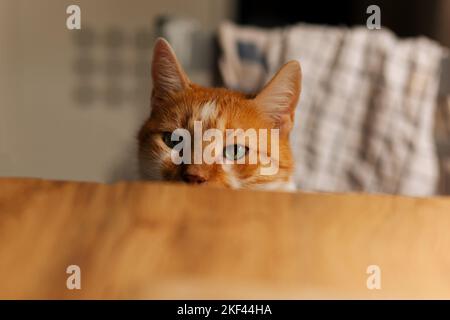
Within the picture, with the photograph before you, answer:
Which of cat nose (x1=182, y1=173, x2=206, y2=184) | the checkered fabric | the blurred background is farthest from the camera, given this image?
the checkered fabric

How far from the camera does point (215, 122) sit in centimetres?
59

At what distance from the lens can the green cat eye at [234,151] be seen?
0.55 meters

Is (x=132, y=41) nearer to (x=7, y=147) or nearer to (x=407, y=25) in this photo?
(x=7, y=147)

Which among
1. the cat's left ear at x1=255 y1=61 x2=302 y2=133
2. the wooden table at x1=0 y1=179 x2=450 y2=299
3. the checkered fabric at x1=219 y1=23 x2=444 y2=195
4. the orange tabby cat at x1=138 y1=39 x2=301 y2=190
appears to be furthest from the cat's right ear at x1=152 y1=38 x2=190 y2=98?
the checkered fabric at x1=219 y1=23 x2=444 y2=195

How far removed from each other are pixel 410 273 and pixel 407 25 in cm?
132

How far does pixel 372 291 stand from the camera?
42cm

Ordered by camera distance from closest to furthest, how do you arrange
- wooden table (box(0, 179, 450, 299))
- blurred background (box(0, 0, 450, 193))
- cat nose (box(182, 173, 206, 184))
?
wooden table (box(0, 179, 450, 299))
cat nose (box(182, 173, 206, 184))
blurred background (box(0, 0, 450, 193))

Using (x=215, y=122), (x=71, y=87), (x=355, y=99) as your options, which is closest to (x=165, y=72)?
(x=215, y=122)

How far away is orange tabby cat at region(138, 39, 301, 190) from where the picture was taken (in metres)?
0.55

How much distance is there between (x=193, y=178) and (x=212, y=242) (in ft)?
0.43

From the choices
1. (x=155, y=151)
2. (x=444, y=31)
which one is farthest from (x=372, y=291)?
(x=444, y=31)

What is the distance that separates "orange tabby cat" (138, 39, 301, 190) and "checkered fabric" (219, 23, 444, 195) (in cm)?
61

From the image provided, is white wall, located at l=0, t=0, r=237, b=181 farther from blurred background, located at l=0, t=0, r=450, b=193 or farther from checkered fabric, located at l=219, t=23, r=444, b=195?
checkered fabric, located at l=219, t=23, r=444, b=195

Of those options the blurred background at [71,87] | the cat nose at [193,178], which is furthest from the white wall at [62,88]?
the cat nose at [193,178]
